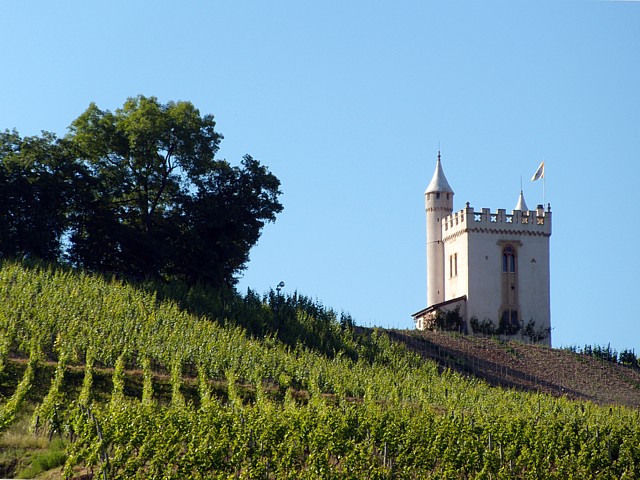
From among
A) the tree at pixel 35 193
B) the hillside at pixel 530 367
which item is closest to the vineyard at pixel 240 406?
the hillside at pixel 530 367

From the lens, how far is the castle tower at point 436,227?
59094mm

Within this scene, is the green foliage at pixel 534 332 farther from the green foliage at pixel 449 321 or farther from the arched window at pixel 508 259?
the green foliage at pixel 449 321

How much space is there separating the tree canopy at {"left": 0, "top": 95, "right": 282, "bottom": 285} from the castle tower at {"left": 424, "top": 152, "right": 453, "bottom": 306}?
49.3ft

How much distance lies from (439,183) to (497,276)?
8.84 meters

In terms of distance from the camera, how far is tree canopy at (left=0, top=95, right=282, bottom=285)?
44.4m

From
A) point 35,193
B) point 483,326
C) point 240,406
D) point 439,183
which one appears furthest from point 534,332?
point 240,406

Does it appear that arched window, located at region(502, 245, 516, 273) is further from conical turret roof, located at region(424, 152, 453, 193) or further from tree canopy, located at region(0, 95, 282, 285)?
tree canopy, located at region(0, 95, 282, 285)

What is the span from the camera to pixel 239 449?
70.7ft

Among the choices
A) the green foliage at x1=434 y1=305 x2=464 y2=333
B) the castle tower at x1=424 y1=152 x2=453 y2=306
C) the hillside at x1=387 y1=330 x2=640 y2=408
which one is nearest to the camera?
the hillside at x1=387 y1=330 x2=640 y2=408

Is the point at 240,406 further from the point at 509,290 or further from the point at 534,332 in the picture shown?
the point at 509,290

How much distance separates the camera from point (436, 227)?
60.7 metres

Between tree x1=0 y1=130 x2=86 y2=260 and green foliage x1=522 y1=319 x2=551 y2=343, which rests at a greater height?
tree x1=0 y1=130 x2=86 y2=260

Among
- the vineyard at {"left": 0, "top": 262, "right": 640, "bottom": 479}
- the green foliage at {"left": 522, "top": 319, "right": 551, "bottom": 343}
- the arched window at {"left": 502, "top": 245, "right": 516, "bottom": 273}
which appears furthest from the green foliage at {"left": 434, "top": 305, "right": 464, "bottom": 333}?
the vineyard at {"left": 0, "top": 262, "right": 640, "bottom": 479}

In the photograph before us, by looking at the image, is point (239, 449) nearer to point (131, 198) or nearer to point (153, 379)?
point (153, 379)
